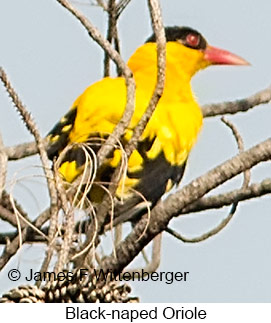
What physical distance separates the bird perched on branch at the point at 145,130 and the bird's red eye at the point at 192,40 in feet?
0.87

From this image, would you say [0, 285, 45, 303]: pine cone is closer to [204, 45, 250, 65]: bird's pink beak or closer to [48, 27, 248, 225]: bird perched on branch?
[48, 27, 248, 225]: bird perched on branch

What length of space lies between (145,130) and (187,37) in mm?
1068

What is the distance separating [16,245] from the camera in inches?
120

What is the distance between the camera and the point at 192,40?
198 inches

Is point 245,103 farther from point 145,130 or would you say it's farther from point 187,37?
point 187,37

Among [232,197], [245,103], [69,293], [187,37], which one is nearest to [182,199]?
[232,197]

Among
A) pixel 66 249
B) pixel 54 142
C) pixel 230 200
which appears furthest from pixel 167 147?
pixel 66 249

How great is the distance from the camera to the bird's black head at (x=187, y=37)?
498 centimetres

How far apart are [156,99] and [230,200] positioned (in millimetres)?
685

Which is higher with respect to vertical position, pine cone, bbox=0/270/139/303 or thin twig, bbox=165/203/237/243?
pine cone, bbox=0/270/139/303

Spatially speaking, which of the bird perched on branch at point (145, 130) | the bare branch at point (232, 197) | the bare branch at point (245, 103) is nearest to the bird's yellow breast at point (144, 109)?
the bird perched on branch at point (145, 130)

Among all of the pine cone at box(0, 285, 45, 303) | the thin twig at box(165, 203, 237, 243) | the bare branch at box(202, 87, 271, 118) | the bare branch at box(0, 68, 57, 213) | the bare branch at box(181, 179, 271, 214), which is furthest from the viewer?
the bare branch at box(202, 87, 271, 118)

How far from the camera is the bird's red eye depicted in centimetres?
502

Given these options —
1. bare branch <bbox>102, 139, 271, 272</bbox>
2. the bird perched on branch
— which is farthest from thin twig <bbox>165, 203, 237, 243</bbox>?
bare branch <bbox>102, 139, 271, 272</bbox>
